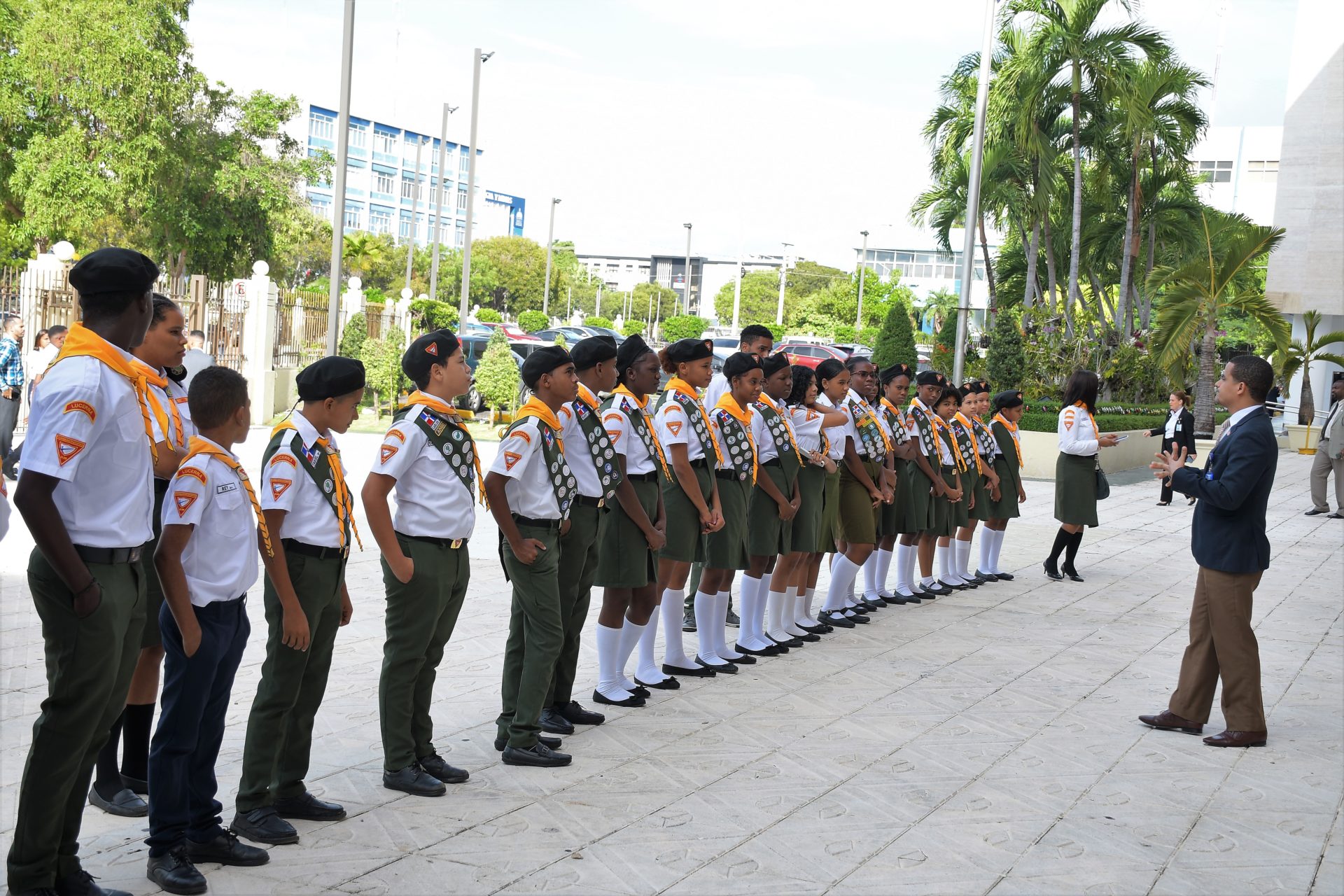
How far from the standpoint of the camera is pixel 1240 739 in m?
6.38

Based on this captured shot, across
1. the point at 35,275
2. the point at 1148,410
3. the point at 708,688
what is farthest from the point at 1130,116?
the point at 708,688

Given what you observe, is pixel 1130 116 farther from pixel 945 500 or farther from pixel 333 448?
pixel 333 448

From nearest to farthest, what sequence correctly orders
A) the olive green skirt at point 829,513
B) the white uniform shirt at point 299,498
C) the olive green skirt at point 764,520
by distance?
the white uniform shirt at point 299,498 < the olive green skirt at point 764,520 < the olive green skirt at point 829,513

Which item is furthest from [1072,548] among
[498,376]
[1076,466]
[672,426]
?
[498,376]

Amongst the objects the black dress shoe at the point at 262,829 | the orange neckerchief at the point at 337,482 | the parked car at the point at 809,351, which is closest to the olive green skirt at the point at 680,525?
the orange neckerchief at the point at 337,482

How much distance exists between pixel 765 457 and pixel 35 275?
1353 cm

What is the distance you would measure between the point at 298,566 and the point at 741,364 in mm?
3467

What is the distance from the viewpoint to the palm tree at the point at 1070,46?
2656 cm

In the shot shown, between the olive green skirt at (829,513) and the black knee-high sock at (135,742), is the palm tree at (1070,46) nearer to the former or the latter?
the olive green skirt at (829,513)

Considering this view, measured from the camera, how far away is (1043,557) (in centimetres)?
1283

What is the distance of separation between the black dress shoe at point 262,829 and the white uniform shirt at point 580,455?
200 centimetres

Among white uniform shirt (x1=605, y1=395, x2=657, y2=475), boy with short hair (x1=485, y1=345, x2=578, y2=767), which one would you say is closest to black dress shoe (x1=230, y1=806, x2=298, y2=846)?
boy with short hair (x1=485, y1=345, x2=578, y2=767)

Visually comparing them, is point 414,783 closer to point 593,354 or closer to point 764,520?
point 593,354

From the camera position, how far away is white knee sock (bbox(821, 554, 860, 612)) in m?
8.94
